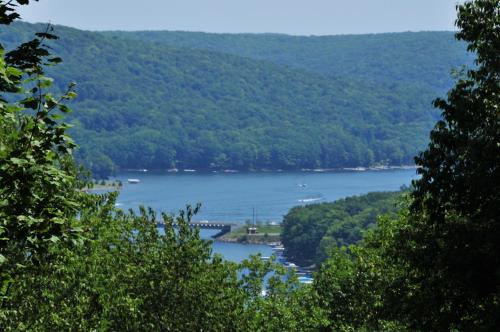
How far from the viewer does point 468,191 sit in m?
20.3

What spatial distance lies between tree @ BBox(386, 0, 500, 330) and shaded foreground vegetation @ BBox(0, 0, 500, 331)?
0.03 metres

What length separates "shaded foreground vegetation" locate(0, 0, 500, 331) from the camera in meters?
14.3

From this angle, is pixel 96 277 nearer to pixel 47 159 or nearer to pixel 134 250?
pixel 134 250

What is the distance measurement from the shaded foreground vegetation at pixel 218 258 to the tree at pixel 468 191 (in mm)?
30

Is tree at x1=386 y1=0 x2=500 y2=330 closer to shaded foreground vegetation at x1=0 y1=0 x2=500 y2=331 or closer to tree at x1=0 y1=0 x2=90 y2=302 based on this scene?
shaded foreground vegetation at x1=0 y1=0 x2=500 y2=331

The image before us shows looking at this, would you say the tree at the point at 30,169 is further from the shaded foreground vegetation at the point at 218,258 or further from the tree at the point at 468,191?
the tree at the point at 468,191

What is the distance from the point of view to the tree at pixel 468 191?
752 inches

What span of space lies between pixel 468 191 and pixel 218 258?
70.0 ft

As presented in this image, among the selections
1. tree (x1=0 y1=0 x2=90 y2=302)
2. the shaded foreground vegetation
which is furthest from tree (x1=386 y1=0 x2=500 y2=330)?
tree (x1=0 y1=0 x2=90 y2=302)

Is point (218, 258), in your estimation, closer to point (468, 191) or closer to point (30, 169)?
point (468, 191)

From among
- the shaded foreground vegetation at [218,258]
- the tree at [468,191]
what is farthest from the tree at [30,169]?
the tree at [468,191]

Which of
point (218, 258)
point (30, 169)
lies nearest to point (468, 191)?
point (30, 169)

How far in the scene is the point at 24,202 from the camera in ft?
45.8

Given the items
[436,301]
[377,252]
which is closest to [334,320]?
[377,252]
